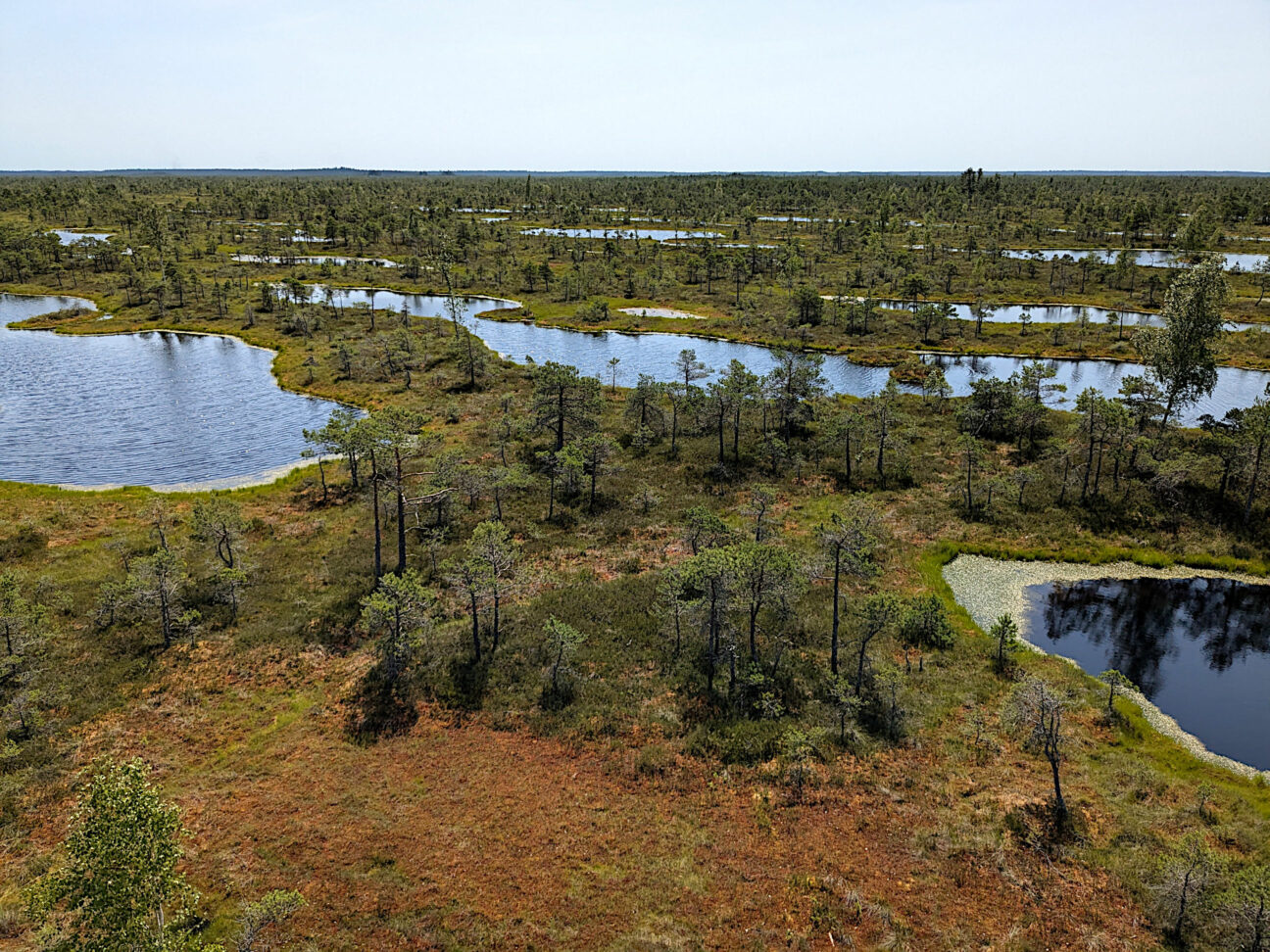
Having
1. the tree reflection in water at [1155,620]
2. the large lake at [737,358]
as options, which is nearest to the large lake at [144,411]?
the large lake at [737,358]

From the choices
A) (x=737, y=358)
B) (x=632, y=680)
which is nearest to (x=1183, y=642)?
(x=632, y=680)

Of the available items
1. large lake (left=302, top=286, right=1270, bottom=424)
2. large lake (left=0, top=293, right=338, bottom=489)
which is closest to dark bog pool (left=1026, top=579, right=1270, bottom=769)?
large lake (left=302, top=286, right=1270, bottom=424)

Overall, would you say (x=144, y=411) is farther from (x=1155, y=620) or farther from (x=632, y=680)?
(x=1155, y=620)

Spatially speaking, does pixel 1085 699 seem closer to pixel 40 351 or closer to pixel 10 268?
pixel 40 351

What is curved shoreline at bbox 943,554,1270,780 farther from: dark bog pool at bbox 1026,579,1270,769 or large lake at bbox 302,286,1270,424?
large lake at bbox 302,286,1270,424

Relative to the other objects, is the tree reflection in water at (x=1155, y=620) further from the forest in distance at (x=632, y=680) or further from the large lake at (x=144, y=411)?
the large lake at (x=144, y=411)
